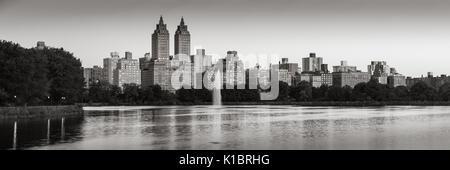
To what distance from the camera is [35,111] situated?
60.6 meters

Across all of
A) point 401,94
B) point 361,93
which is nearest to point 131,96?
point 361,93

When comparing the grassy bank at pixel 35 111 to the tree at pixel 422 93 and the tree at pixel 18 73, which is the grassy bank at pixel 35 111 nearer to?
the tree at pixel 18 73

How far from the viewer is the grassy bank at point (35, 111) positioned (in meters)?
55.3

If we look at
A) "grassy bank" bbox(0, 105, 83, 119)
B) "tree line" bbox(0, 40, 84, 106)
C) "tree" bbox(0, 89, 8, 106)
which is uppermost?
"tree line" bbox(0, 40, 84, 106)

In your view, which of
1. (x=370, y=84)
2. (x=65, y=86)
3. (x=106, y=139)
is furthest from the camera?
(x=370, y=84)

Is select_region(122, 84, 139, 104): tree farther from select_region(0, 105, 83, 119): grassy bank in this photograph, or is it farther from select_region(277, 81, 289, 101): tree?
select_region(0, 105, 83, 119): grassy bank

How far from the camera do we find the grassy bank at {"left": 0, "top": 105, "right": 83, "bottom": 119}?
55344 mm

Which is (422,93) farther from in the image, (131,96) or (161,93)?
(131,96)

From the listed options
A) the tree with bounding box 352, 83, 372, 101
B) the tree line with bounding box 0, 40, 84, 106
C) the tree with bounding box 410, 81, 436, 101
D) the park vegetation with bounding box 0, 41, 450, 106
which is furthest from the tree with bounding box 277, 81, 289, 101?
the tree line with bounding box 0, 40, 84, 106

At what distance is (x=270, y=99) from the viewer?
622 ft

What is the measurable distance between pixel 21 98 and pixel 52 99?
17.7 metres
